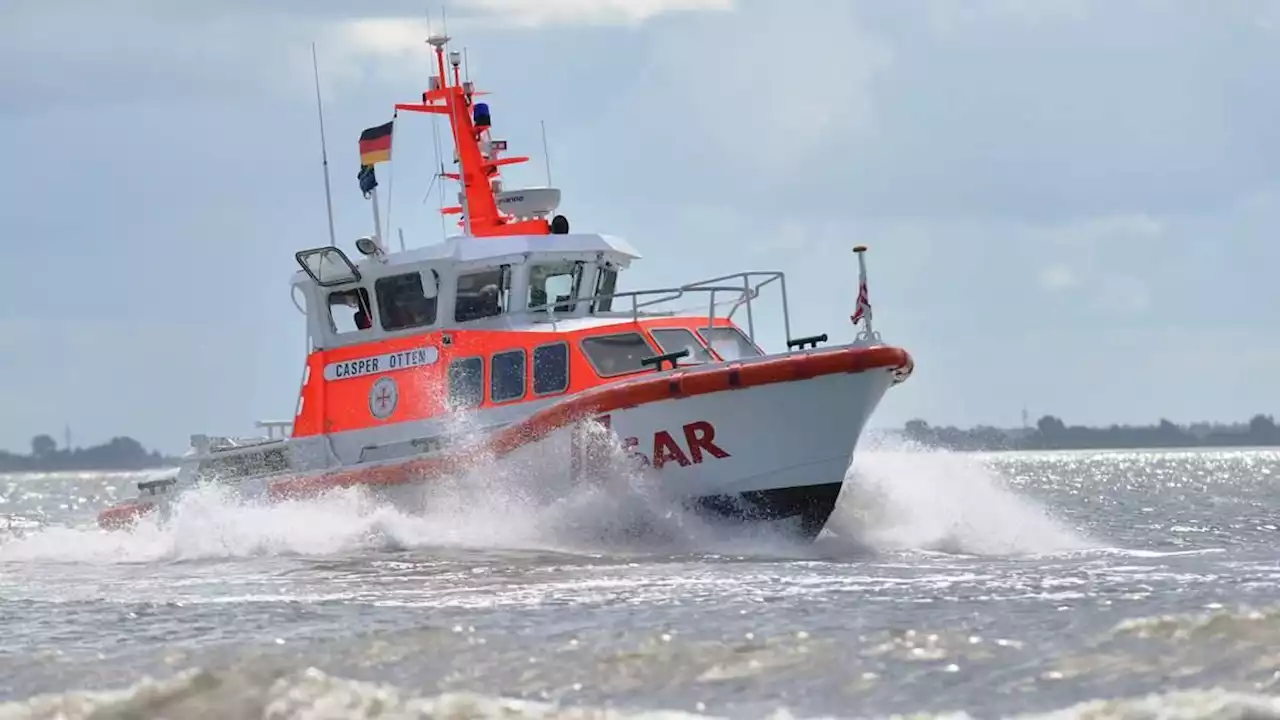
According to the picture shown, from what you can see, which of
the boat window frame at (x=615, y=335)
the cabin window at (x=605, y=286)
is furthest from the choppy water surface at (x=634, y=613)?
the cabin window at (x=605, y=286)

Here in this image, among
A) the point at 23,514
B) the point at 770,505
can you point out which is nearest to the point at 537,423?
the point at 770,505

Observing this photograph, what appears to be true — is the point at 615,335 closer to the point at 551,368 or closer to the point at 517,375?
the point at 551,368

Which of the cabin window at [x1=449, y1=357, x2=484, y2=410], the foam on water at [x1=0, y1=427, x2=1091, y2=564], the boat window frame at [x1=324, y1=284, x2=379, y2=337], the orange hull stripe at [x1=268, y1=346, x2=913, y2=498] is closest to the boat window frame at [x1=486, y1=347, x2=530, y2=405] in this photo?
the cabin window at [x1=449, y1=357, x2=484, y2=410]

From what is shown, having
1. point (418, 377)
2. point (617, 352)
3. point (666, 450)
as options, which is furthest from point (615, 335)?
point (418, 377)

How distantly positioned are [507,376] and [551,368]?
448mm

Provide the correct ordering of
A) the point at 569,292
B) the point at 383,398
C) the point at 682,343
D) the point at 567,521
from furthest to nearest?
the point at 569,292 → the point at 383,398 → the point at 682,343 → the point at 567,521

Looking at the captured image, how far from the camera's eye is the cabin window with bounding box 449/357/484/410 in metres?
14.8

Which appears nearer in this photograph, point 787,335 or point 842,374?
point 842,374

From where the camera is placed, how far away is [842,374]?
13211 millimetres

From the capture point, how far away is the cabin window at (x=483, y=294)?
50.2 ft

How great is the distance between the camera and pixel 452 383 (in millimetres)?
15031

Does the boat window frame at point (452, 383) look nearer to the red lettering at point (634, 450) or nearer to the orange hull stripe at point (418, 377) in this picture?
the orange hull stripe at point (418, 377)

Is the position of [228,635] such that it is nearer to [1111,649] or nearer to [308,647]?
[308,647]

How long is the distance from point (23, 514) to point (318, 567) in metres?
26.3
